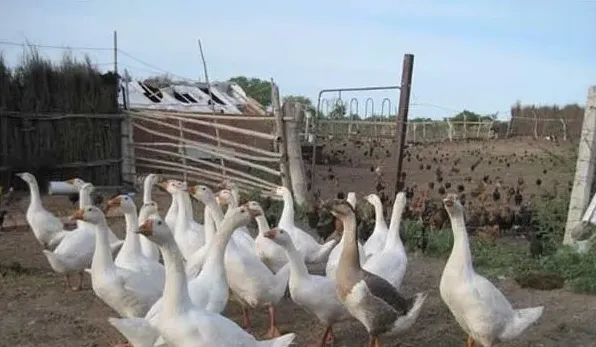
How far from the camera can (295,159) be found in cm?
1143

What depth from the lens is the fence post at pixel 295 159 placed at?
1134cm

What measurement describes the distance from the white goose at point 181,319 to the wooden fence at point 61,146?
1045cm

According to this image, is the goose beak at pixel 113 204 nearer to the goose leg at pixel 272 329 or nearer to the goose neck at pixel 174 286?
the goose leg at pixel 272 329

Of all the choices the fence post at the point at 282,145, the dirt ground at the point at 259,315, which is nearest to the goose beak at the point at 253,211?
the dirt ground at the point at 259,315

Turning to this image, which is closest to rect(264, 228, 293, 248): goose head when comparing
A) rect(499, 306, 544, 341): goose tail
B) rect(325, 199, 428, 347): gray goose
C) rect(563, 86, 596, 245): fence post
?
rect(325, 199, 428, 347): gray goose

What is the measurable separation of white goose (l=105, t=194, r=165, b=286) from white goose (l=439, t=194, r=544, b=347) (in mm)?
2339

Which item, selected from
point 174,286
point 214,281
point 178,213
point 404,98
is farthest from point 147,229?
point 404,98

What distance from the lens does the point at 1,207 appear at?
11.8m

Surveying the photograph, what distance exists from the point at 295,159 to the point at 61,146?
5833 millimetres

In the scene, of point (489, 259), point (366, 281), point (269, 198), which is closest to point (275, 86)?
point (269, 198)

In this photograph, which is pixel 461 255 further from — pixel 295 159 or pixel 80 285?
pixel 295 159

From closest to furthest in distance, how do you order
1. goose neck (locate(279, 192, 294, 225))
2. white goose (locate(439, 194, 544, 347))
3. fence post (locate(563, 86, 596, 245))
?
white goose (locate(439, 194, 544, 347)) < goose neck (locate(279, 192, 294, 225)) < fence post (locate(563, 86, 596, 245))

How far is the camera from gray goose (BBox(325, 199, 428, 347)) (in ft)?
17.2

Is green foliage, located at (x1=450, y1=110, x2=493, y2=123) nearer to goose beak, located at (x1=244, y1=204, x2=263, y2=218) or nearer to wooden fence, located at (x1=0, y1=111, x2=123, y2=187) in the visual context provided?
wooden fence, located at (x1=0, y1=111, x2=123, y2=187)
